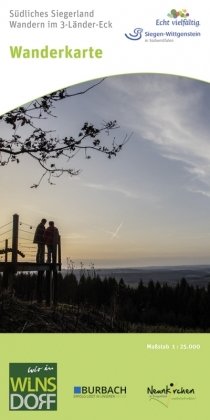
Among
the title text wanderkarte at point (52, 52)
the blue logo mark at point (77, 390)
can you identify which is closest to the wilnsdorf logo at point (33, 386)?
the blue logo mark at point (77, 390)

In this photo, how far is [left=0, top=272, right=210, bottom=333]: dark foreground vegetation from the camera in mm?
8891

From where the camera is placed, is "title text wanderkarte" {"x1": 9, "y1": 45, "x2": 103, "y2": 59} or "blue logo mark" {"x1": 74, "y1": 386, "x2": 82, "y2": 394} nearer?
"blue logo mark" {"x1": 74, "y1": 386, "x2": 82, "y2": 394}

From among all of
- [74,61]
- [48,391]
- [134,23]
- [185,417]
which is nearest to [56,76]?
[74,61]

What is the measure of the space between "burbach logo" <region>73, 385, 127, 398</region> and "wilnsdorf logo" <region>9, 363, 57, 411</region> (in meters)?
0.29

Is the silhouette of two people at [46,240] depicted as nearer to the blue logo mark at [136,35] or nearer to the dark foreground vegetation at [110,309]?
the dark foreground vegetation at [110,309]

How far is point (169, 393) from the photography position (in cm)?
829

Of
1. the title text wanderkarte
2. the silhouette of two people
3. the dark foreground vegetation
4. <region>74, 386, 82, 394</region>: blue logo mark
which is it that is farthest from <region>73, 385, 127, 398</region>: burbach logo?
the title text wanderkarte

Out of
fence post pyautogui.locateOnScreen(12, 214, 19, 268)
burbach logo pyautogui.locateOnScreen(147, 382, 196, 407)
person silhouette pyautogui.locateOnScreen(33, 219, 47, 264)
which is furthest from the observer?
fence post pyautogui.locateOnScreen(12, 214, 19, 268)

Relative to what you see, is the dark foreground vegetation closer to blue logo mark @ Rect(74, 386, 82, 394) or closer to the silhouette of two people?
the silhouette of two people

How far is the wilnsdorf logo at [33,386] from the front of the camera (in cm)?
834

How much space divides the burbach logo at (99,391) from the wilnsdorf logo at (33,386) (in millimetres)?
294

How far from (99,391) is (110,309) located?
4.86ft

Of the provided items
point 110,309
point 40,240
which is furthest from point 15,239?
point 110,309

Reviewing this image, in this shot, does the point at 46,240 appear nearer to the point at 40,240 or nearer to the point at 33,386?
the point at 40,240
